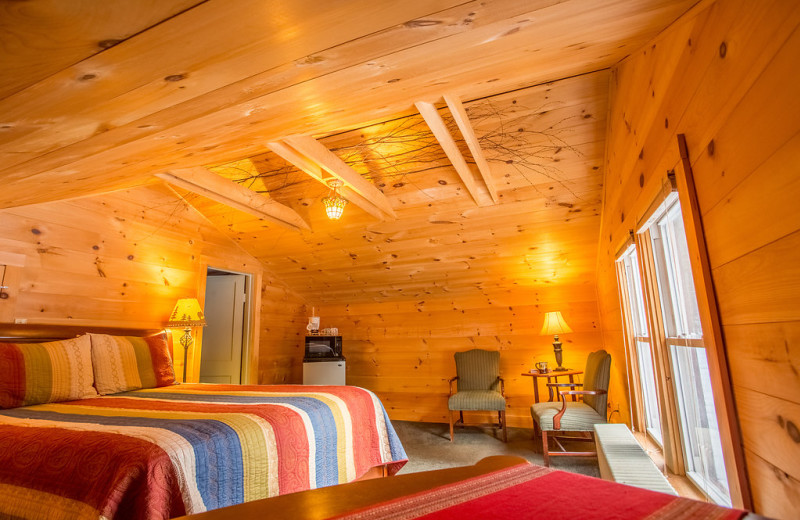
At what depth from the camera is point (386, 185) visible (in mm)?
3803

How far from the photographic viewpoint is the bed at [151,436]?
132cm

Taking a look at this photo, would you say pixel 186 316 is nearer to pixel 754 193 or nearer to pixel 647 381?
pixel 647 381

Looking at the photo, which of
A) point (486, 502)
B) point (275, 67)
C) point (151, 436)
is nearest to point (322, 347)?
point (151, 436)

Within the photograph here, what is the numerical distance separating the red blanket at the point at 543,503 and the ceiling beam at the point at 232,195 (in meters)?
2.79

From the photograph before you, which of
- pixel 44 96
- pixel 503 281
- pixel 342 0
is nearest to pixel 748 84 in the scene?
pixel 342 0

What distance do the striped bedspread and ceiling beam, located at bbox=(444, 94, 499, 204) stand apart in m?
1.78

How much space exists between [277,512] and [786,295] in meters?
1.11

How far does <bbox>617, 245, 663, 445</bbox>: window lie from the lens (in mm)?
2703

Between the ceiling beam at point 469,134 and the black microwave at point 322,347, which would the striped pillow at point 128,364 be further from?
the ceiling beam at point 469,134

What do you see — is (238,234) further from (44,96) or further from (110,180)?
(44,96)

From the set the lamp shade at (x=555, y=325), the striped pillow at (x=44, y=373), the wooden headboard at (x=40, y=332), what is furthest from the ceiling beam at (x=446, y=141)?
the wooden headboard at (x=40, y=332)

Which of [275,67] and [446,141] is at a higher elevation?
[446,141]

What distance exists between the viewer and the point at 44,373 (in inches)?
92.8

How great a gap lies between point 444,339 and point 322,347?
1.55 meters
